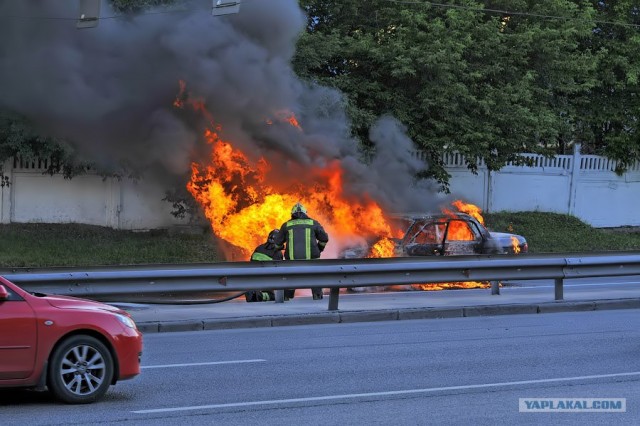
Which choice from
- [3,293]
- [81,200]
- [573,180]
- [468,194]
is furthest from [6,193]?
[573,180]

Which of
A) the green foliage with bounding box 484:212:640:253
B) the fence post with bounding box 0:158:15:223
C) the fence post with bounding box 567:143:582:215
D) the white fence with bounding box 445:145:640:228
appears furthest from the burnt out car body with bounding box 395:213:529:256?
the fence post with bounding box 567:143:582:215

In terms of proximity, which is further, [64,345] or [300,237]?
[300,237]

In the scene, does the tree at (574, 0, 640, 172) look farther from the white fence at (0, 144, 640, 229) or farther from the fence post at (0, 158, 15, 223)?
the fence post at (0, 158, 15, 223)

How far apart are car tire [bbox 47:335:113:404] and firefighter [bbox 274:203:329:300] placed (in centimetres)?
733

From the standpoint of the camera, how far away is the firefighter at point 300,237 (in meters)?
14.9

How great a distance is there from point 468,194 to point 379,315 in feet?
49.6

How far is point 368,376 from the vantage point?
9062 millimetres

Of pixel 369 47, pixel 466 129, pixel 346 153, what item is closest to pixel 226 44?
pixel 346 153

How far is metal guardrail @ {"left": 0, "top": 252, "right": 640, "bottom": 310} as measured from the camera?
12.2 metres

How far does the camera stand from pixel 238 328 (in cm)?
1248

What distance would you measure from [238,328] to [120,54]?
28.5 feet

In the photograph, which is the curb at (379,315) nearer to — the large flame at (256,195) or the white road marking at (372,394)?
the white road marking at (372,394)

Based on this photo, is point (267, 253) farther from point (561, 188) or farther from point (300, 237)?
point (561, 188)

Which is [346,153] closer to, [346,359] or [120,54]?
[120,54]
